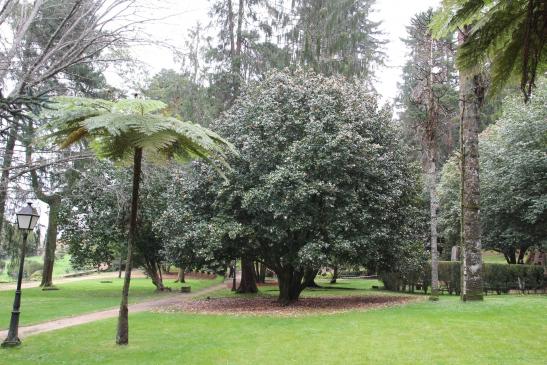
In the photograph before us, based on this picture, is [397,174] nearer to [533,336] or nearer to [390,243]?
[390,243]

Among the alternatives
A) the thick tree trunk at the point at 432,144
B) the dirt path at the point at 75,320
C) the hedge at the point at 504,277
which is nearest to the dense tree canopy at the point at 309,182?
the thick tree trunk at the point at 432,144

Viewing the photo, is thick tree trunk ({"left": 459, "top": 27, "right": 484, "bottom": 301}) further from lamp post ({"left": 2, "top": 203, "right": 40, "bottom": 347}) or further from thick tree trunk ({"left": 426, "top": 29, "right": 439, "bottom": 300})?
lamp post ({"left": 2, "top": 203, "right": 40, "bottom": 347})

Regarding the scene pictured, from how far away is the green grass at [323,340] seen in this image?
26.0ft

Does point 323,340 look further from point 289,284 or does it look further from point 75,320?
point 75,320

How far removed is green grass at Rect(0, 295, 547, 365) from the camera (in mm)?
7938

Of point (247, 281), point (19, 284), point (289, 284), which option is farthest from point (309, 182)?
point (247, 281)

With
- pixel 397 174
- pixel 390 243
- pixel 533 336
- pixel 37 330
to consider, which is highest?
pixel 397 174

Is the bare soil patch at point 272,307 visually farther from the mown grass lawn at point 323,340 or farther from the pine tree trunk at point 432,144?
the mown grass lawn at point 323,340

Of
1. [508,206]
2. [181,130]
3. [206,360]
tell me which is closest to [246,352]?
[206,360]

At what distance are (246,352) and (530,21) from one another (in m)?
7.58

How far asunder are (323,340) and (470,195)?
7186 mm

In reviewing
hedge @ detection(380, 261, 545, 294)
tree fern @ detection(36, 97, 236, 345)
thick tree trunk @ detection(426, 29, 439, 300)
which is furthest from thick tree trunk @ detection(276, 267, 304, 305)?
tree fern @ detection(36, 97, 236, 345)

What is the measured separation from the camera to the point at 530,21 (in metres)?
2.23

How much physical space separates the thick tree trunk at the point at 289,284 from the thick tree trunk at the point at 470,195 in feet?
19.3
